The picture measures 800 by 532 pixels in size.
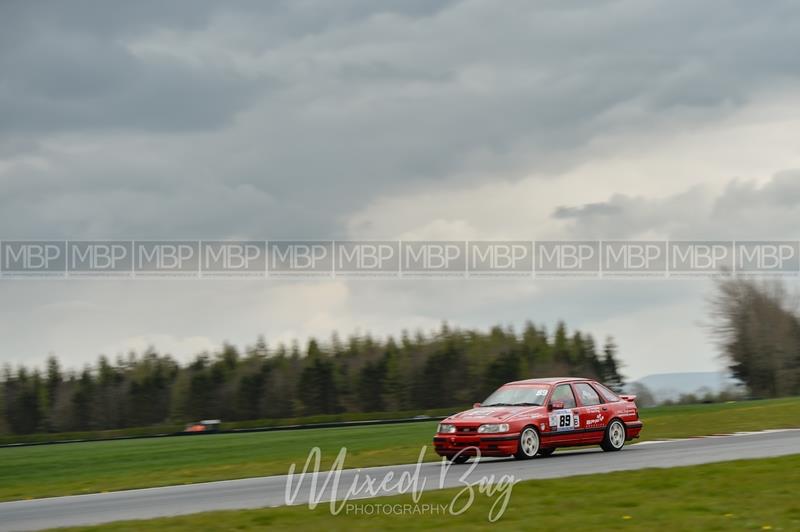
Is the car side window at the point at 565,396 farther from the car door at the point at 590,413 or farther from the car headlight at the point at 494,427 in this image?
the car headlight at the point at 494,427

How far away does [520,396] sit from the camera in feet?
60.7

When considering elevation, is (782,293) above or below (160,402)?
above

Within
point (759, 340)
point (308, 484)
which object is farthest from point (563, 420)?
point (759, 340)

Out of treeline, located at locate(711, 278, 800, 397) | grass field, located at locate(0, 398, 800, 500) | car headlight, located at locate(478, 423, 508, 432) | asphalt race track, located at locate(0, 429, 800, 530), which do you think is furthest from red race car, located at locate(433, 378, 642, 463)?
treeline, located at locate(711, 278, 800, 397)

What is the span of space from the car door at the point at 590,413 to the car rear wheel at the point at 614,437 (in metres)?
0.16

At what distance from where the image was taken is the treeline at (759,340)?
7800 cm

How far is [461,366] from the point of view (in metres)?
109

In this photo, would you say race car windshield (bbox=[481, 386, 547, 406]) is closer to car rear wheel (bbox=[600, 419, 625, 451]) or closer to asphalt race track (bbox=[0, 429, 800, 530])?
asphalt race track (bbox=[0, 429, 800, 530])

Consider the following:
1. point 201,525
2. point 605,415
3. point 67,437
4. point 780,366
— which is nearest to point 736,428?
point 605,415

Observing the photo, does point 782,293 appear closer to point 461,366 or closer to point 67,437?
point 461,366

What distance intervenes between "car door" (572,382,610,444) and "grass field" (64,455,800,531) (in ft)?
17.7

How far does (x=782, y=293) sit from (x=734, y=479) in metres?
76.4

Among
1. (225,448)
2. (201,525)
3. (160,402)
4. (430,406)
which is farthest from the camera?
(160,402)

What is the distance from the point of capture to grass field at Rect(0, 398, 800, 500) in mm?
20188
